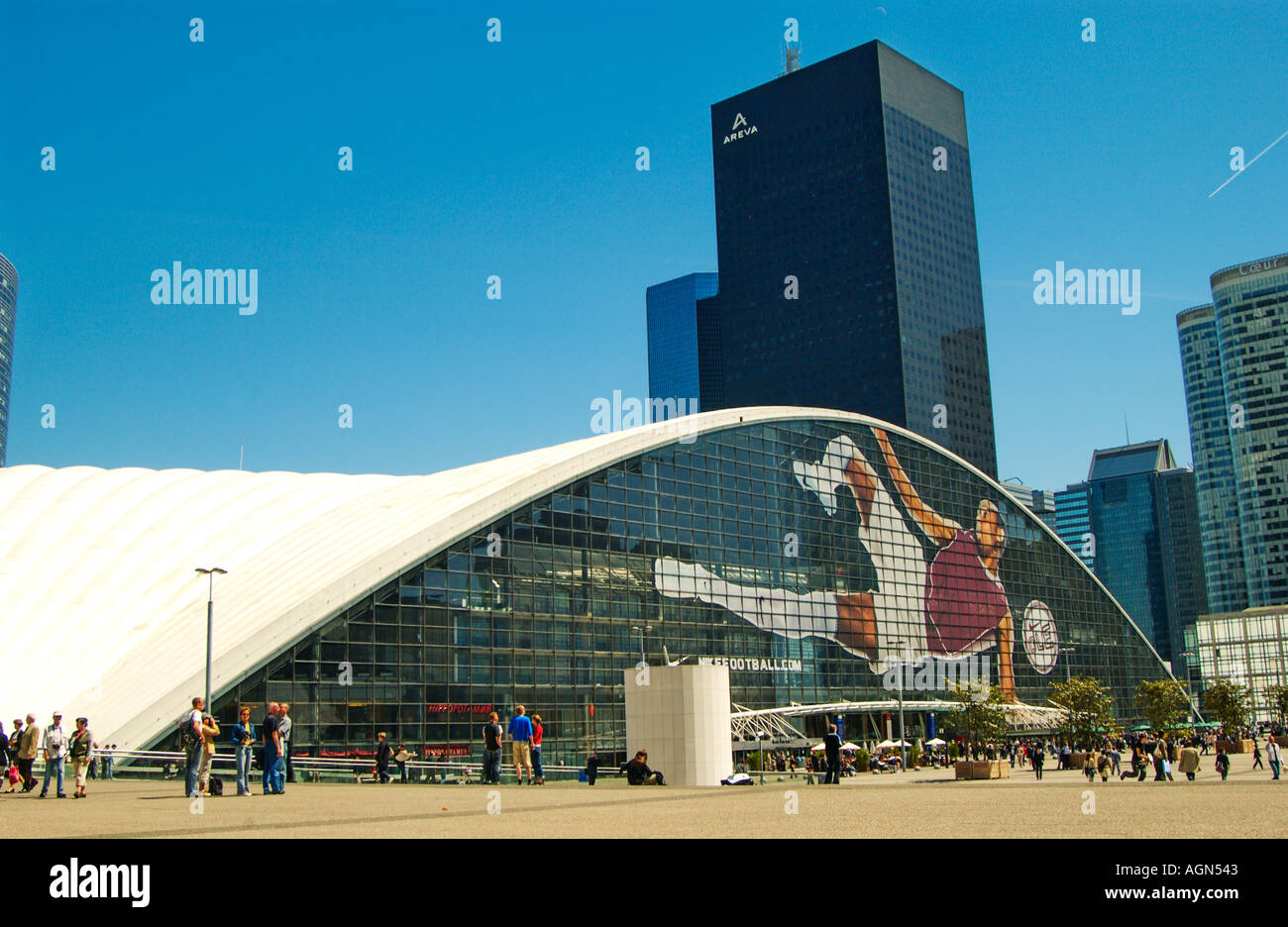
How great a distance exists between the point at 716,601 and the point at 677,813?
42.2 metres

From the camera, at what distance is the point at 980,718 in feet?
194

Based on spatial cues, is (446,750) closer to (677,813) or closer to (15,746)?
(15,746)

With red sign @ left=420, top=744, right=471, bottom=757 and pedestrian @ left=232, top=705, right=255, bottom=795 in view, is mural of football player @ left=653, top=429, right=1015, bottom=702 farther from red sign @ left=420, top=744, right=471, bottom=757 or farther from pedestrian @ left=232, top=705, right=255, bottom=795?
pedestrian @ left=232, top=705, right=255, bottom=795

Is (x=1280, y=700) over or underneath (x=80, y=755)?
underneath

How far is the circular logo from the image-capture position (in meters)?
76.8

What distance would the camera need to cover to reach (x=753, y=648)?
58750mm

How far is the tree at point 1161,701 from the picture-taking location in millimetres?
80188

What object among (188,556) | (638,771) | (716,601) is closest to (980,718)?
(716,601)

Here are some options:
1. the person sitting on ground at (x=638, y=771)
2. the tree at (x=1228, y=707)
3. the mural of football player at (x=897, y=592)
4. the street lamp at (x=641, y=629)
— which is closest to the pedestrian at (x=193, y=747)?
the person sitting on ground at (x=638, y=771)

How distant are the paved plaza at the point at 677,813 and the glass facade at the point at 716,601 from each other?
1918 centimetres

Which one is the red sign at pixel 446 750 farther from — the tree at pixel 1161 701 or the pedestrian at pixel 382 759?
the tree at pixel 1161 701
